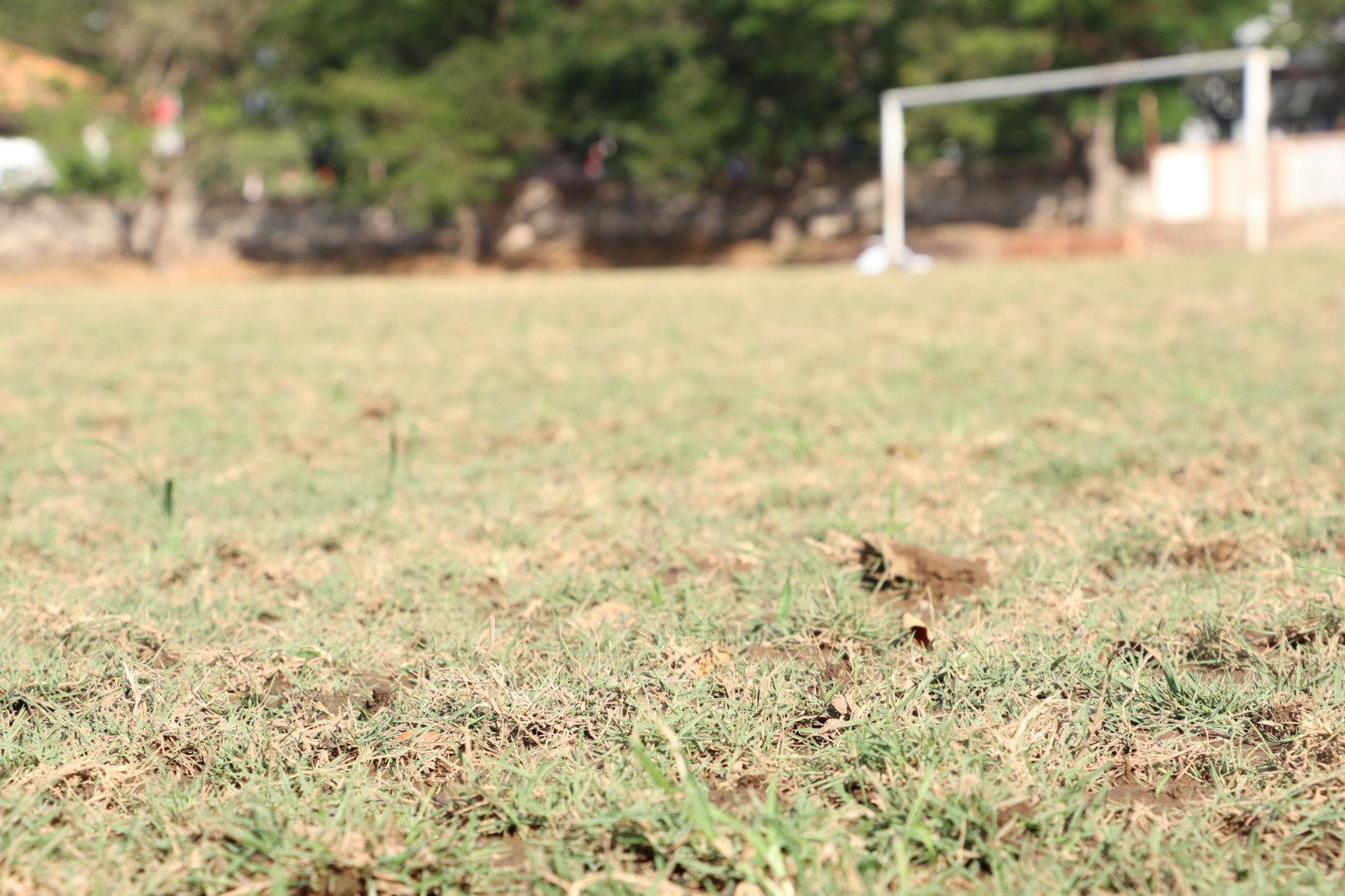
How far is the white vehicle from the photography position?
32625mm

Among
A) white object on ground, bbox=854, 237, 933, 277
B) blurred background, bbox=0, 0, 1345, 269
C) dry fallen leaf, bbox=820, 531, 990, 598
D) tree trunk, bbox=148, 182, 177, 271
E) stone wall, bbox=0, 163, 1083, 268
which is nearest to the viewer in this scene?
dry fallen leaf, bbox=820, 531, 990, 598

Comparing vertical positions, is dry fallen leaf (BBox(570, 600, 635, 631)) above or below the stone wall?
below

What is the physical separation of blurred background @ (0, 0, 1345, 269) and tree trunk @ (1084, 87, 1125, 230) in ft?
0.24

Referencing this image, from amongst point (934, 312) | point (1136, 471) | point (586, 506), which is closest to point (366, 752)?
point (586, 506)

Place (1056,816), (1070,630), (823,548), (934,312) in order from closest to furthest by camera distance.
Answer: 1. (1056,816)
2. (1070,630)
3. (823,548)
4. (934,312)

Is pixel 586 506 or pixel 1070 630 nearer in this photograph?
pixel 1070 630

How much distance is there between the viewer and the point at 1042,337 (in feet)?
22.1

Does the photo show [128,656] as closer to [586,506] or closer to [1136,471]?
[586,506]

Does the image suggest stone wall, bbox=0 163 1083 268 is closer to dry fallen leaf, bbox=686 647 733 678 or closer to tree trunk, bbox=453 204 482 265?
tree trunk, bbox=453 204 482 265

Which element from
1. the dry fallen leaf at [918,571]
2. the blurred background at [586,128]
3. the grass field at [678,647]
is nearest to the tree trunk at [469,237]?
the blurred background at [586,128]

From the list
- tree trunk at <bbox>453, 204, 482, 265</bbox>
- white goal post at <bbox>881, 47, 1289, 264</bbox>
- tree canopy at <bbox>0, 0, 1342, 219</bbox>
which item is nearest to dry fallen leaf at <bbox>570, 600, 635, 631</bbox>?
white goal post at <bbox>881, 47, 1289, 264</bbox>

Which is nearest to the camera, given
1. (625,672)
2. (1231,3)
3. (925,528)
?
(625,672)

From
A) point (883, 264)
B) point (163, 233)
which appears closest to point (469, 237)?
point (163, 233)

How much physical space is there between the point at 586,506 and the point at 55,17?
27.2 metres
